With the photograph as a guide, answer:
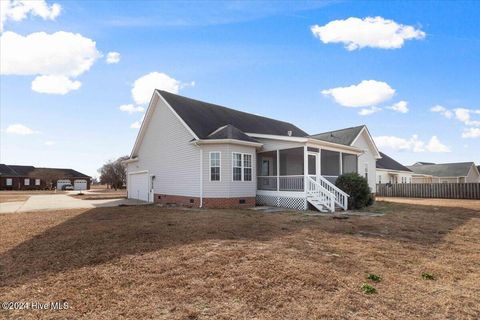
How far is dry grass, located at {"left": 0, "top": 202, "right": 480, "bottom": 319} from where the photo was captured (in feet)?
13.5

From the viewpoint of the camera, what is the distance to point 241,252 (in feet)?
21.8

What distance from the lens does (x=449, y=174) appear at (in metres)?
43.7

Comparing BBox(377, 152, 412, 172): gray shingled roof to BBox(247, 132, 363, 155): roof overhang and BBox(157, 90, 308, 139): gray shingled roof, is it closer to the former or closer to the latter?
BBox(157, 90, 308, 139): gray shingled roof

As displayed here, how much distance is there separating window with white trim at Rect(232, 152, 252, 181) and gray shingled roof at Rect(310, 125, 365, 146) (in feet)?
31.1

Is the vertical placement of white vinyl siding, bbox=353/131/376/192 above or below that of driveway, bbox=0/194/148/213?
above

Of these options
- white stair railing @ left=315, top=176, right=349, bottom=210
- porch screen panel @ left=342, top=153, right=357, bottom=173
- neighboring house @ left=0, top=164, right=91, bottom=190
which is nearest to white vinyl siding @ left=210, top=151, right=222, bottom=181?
white stair railing @ left=315, top=176, right=349, bottom=210

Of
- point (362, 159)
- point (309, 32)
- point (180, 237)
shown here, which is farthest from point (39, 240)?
point (362, 159)

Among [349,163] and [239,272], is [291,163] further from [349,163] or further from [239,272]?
[239,272]

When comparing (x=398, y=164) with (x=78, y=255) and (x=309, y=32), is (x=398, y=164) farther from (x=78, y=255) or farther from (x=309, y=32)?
(x=78, y=255)

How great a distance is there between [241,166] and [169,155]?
17.7ft

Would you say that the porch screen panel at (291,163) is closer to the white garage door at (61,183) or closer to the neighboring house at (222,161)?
the neighboring house at (222,161)

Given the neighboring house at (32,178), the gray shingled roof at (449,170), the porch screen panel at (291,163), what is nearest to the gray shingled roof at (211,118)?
the porch screen panel at (291,163)

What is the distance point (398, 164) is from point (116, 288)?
40423mm

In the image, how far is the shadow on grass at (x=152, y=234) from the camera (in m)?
6.14
